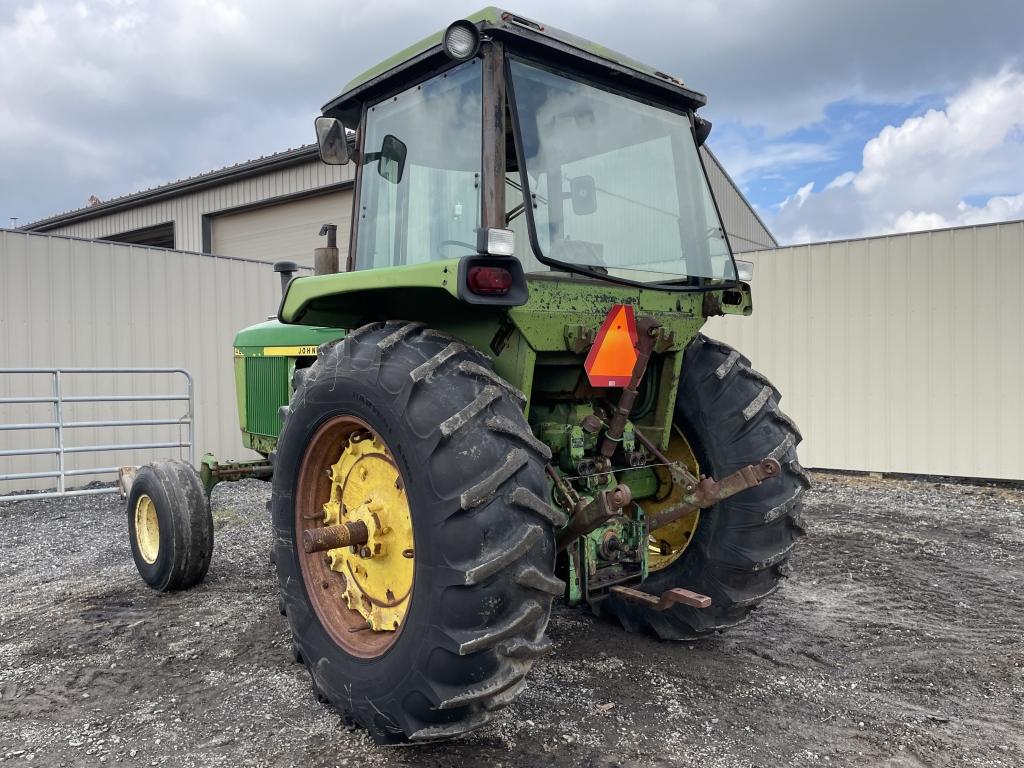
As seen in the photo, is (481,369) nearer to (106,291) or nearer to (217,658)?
(217,658)

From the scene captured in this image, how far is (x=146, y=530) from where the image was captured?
4.48 m

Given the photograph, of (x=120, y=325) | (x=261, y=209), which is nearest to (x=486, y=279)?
(x=120, y=325)

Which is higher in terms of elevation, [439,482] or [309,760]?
[439,482]

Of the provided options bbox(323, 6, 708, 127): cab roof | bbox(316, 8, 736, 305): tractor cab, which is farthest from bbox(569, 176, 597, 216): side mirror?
bbox(323, 6, 708, 127): cab roof

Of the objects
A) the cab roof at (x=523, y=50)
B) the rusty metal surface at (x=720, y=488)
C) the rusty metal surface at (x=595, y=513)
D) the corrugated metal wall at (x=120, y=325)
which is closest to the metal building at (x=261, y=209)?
the corrugated metal wall at (x=120, y=325)

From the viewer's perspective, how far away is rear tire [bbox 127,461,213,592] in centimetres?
416

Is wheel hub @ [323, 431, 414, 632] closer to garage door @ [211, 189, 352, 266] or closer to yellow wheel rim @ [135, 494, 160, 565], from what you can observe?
yellow wheel rim @ [135, 494, 160, 565]

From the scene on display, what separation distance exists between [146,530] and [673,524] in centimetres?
303

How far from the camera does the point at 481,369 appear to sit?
7.61 ft

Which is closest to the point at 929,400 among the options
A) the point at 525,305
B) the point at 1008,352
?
the point at 1008,352

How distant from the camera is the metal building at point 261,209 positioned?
12.6m

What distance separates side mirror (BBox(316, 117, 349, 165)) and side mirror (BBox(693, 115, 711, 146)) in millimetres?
1526

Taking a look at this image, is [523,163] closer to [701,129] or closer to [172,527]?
[701,129]

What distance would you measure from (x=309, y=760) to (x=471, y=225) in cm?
184
